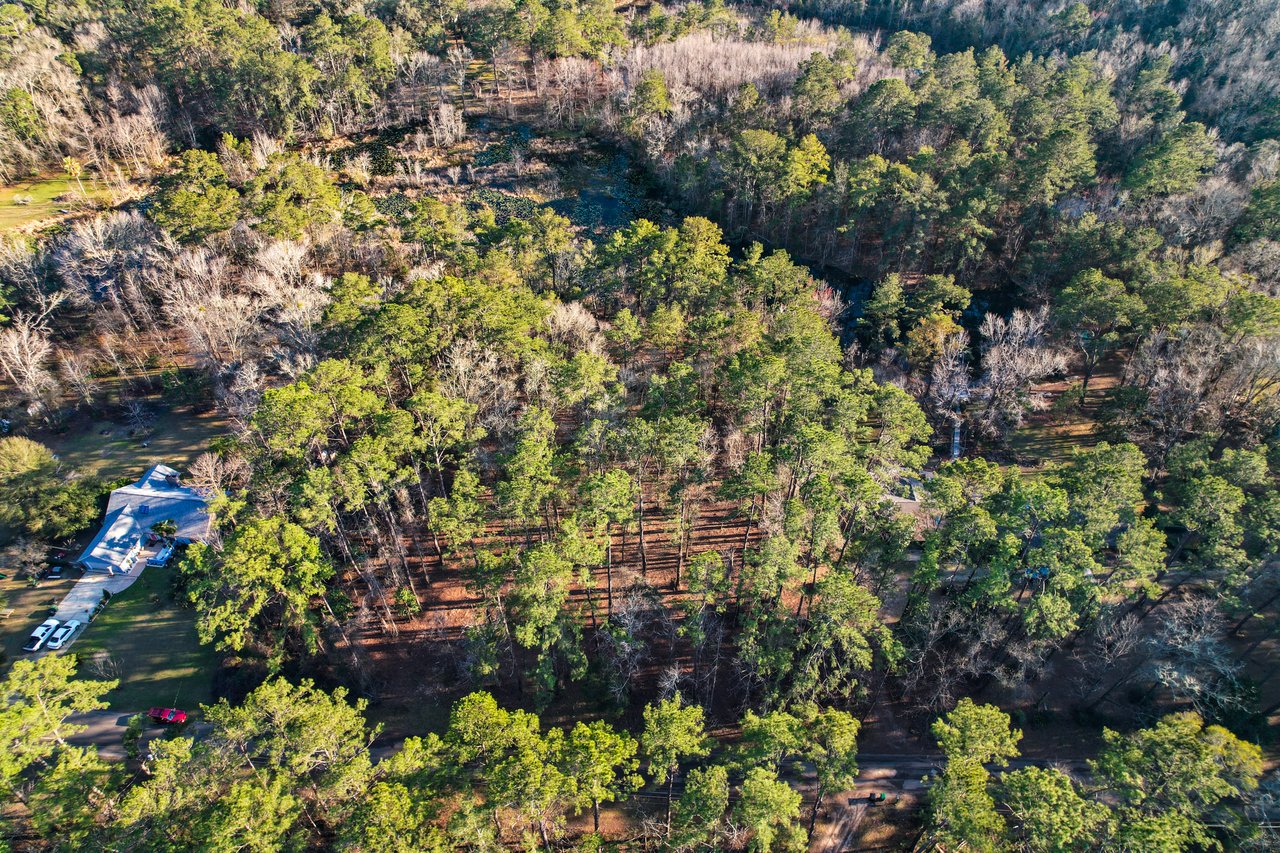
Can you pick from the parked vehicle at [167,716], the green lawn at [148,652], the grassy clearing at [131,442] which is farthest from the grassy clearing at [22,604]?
the parked vehicle at [167,716]

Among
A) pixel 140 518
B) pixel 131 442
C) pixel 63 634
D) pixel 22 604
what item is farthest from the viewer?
pixel 131 442

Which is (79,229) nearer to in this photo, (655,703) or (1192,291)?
(655,703)

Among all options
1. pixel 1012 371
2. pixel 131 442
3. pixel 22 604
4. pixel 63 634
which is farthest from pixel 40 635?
pixel 1012 371

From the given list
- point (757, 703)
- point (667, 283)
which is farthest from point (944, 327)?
point (757, 703)

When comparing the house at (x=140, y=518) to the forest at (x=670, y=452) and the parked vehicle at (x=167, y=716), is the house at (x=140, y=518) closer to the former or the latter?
the forest at (x=670, y=452)

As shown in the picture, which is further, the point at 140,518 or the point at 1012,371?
the point at 1012,371

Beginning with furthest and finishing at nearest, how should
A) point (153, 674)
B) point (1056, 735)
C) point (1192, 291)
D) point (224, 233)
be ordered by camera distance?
point (224, 233)
point (1192, 291)
point (153, 674)
point (1056, 735)

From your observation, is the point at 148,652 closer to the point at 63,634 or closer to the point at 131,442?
the point at 63,634
